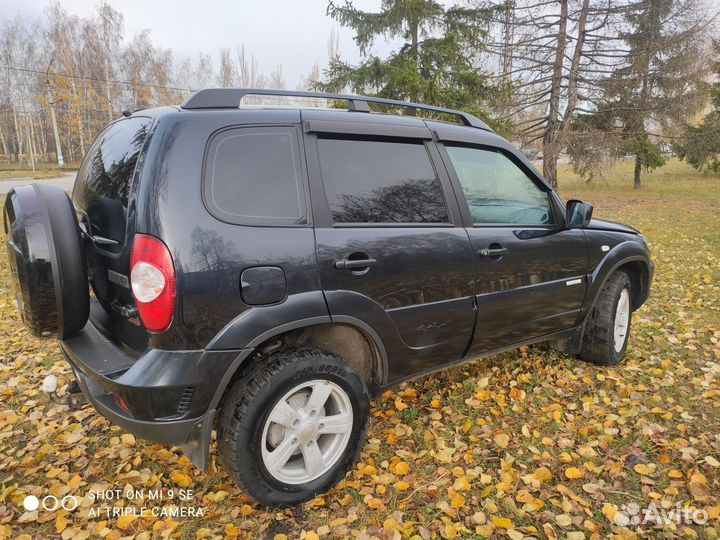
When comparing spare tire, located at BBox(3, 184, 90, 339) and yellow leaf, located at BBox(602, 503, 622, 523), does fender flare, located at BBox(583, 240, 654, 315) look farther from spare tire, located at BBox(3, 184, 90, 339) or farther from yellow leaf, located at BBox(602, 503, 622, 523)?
spare tire, located at BBox(3, 184, 90, 339)

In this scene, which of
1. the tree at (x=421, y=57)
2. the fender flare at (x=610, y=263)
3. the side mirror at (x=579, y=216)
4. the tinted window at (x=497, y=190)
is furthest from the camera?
the tree at (x=421, y=57)

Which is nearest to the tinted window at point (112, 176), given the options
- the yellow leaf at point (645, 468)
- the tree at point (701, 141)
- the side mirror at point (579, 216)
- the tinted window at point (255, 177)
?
the tinted window at point (255, 177)

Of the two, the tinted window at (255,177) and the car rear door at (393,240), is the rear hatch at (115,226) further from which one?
the car rear door at (393,240)

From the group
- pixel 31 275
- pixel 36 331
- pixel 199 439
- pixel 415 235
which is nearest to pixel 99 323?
pixel 36 331

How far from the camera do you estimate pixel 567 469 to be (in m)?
2.55

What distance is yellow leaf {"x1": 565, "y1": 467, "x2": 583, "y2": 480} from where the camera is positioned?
2.50 m

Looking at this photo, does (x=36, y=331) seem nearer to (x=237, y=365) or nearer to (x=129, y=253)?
(x=129, y=253)

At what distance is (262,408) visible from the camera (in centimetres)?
203

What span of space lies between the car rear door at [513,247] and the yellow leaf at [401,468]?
849 mm

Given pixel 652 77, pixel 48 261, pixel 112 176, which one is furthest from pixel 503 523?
pixel 652 77

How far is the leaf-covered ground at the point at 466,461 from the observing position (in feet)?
7.18

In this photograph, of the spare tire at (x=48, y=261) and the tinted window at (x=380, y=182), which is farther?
the tinted window at (x=380, y=182)

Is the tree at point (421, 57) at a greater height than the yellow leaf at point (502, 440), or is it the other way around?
the tree at point (421, 57)

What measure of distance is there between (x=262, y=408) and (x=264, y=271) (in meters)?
0.63
